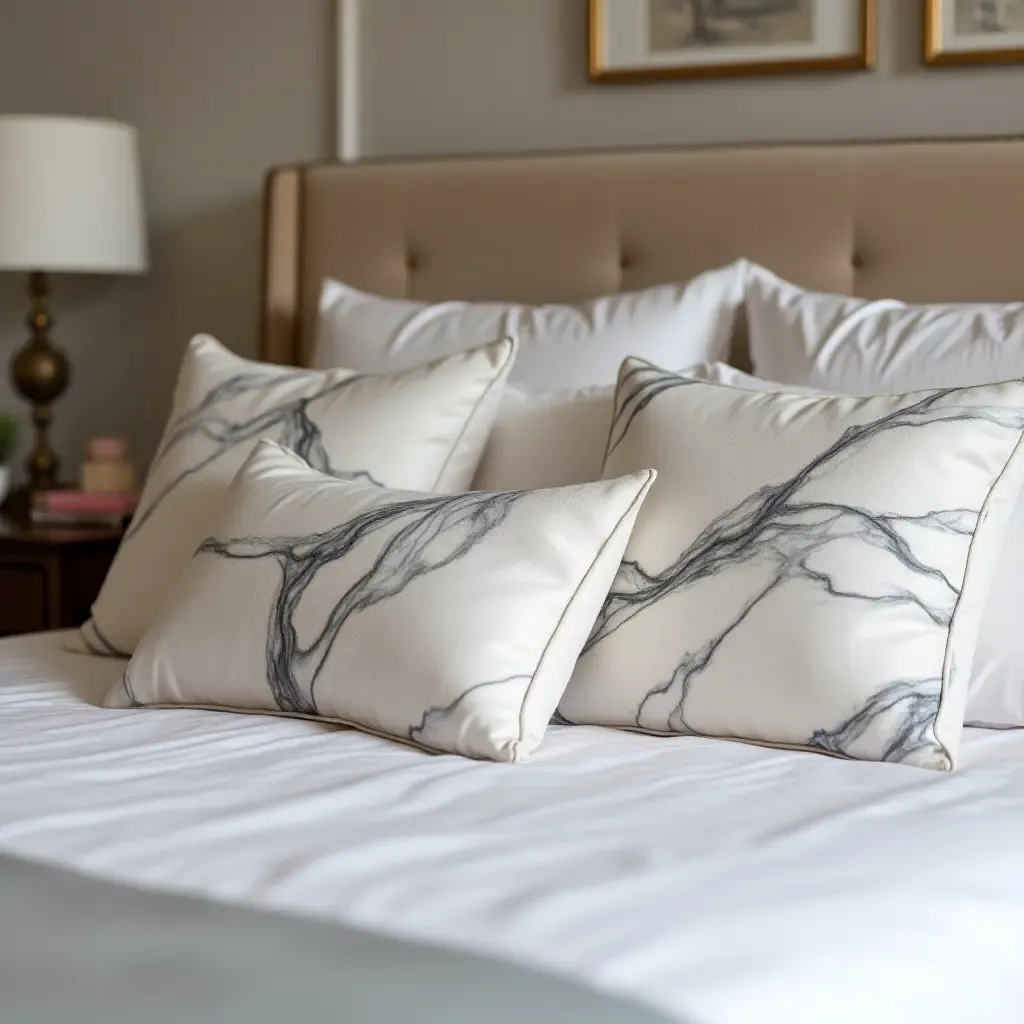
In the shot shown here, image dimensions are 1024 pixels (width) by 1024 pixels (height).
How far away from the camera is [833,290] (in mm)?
2375

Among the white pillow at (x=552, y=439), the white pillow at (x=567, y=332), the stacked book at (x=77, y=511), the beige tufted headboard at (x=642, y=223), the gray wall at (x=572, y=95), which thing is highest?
the gray wall at (x=572, y=95)

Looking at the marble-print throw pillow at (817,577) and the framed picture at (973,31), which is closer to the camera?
the marble-print throw pillow at (817,577)

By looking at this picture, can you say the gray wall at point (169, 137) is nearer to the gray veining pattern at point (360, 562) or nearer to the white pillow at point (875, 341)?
the white pillow at point (875, 341)

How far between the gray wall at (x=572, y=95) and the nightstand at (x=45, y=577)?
91 centimetres

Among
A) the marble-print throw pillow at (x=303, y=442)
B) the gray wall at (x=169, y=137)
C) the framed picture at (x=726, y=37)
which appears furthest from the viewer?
the gray wall at (x=169, y=137)

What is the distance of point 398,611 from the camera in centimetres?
161

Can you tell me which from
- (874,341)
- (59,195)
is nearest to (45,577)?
(59,195)

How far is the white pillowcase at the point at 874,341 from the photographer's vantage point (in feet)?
6.60

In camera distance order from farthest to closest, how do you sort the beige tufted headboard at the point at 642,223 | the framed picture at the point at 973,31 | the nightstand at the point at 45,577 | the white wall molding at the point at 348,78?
the white wall molding at the point at 348,78
the nightstand at the point at 45,577
the framed picture at the point at 973,31
the beige tufted headboard at the point at 642,223

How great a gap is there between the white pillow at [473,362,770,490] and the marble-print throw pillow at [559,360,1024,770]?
0.88 ft

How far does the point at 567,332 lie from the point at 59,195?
110 cm

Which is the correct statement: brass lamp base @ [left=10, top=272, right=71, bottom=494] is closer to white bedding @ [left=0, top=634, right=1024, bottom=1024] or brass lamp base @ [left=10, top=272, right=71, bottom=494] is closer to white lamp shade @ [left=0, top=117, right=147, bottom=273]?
white lamp shade @ [left=0, top=117, right=147, bottom=273]

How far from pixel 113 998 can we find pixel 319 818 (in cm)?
41

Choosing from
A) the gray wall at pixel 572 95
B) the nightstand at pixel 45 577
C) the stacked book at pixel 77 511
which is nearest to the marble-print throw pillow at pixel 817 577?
the gray wall at pixel 572 95
